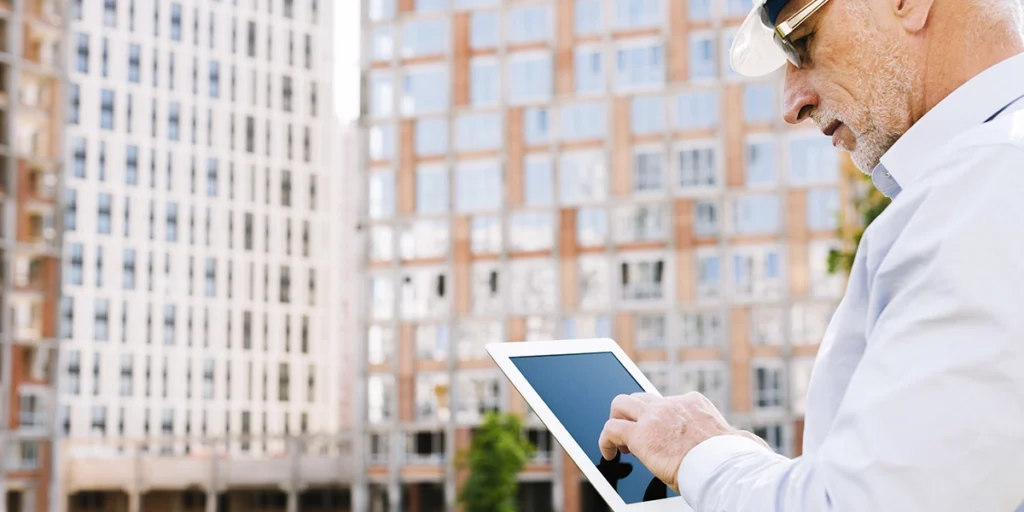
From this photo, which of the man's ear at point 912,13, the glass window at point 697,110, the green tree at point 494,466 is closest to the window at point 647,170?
the glass window at point 697,110

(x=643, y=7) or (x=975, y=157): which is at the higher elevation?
(x=643, y=7)

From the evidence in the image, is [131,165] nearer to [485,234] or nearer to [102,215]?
[102,215]

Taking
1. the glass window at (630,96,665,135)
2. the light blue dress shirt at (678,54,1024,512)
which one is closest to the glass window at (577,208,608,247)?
the glass window at (630,96,665,135)

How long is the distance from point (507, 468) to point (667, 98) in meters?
13.6

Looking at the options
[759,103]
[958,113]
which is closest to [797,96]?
[958,113]

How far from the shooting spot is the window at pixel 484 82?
46812 millimetres

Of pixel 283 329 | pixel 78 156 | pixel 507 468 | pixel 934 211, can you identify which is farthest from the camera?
pixel 283 329

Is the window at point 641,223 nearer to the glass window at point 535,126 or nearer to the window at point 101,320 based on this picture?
the glass window at point 535,126

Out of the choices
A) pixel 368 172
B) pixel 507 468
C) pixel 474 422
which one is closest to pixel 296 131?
pixel 368 172

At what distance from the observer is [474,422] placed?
4550cm

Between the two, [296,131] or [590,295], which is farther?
[296,131]

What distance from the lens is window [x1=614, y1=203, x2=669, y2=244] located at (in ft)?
144

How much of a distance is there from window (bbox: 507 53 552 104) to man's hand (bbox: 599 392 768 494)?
1762 inches

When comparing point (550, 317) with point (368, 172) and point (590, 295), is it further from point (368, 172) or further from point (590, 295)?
point (368, 172)
